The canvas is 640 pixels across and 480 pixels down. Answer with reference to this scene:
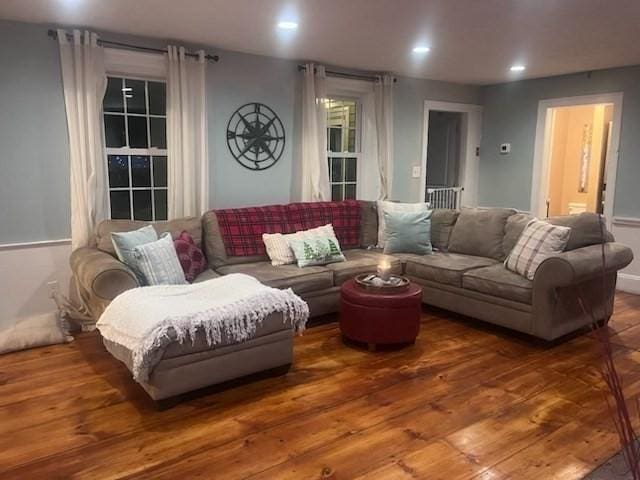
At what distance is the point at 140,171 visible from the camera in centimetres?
432

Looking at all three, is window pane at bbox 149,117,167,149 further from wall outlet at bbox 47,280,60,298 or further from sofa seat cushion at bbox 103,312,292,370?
sofa seat cushion at bbox 103,312,292,370

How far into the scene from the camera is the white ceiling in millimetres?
3102

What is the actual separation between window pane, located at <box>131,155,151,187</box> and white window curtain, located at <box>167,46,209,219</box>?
0.87 ft

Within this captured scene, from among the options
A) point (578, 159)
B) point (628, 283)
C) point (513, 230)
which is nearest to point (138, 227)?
point (513, 230)

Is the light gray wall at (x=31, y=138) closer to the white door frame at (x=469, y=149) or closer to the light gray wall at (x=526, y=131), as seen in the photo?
the white door frame at (x=469, y=149)

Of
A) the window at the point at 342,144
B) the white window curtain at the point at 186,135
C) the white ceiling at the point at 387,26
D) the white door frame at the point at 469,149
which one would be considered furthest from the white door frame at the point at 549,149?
the white window curtain at the point at 186,135

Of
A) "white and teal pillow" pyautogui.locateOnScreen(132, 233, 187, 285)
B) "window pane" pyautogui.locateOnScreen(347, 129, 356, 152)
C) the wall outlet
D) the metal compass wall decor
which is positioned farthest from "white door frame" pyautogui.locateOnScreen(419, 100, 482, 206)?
the wall outlet

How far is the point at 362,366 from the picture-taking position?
3.29m

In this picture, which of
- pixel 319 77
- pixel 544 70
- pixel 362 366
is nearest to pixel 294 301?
pixel 362 366

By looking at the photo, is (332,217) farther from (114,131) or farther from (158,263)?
(114,131)

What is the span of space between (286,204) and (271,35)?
1.58 meters

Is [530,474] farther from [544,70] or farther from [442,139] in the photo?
Result: [442,139]

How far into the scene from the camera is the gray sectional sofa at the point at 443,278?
2.86m

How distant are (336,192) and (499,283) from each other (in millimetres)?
2396
